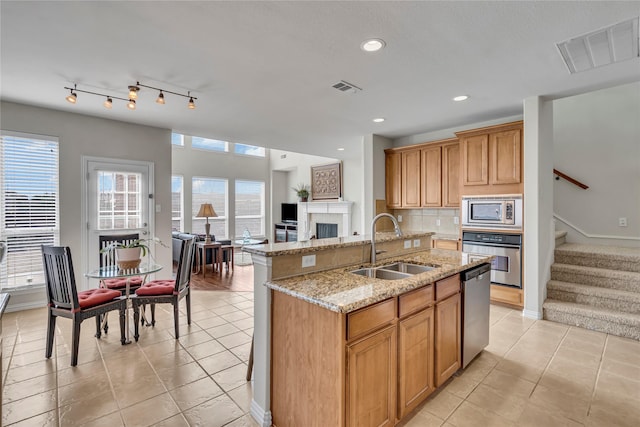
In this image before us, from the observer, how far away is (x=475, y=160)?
168 inches

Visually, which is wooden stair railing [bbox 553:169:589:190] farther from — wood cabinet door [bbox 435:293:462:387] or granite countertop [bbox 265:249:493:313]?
wood cabinet door [bbox 435:293:462:387]

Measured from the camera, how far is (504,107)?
3939mm

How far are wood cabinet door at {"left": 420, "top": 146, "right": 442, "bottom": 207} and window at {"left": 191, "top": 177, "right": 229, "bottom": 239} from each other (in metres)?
6.11

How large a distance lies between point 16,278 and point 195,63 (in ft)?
12.0

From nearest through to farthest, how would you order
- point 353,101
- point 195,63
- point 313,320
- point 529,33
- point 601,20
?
point 313,320, point 601,20, point 529,33, point 195,63, point 353,101

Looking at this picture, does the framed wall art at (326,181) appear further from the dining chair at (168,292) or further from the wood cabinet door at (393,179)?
the dining chair at (168,292)

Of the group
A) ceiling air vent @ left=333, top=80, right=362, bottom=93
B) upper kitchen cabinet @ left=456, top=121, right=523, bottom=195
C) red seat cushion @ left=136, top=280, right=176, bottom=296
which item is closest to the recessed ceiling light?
ceiling air vent @ left=333, top=80, right=362, bottom=93

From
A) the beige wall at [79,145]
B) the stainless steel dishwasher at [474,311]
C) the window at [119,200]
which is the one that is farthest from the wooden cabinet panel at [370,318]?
the window at [119,200]

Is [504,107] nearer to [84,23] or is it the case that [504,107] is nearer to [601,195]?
[601,195]

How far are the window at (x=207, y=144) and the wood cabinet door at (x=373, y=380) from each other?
8343 millimetres

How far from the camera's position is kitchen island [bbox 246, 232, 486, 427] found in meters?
1.53

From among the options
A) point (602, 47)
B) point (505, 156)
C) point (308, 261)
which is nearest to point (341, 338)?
point (308, 261)

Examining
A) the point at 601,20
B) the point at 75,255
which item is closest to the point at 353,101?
the point at 601,20

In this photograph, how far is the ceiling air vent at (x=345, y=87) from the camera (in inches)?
124
